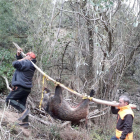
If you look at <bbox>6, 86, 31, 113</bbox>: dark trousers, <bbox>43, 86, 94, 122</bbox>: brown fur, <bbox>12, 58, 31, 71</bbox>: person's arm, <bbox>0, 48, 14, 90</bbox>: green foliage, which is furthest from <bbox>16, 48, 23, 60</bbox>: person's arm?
<bbox>0, 48, 14, 90</bbox>: green foliage

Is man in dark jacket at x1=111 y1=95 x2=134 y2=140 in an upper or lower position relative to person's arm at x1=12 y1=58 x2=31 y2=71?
lower

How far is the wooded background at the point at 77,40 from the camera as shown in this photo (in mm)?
6062

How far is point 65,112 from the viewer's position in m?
4.83

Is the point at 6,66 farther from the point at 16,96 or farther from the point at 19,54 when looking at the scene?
the point at 16,96

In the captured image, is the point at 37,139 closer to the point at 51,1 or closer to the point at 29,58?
the point at 29,58

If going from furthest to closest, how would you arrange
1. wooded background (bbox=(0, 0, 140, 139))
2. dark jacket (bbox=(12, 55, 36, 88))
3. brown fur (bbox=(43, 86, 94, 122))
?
1. wooded background (bbox=(0, 0, 140, 139))
2. dark jacket (bbox=(12, 55, 36, 88))
3. brown fur (bbox=(43, 86, 94, 122))

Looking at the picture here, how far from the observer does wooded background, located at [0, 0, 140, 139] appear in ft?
19.9

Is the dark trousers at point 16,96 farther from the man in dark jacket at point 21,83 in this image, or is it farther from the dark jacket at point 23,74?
the dark jacket at point 23,74

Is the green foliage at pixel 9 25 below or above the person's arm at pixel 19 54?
above

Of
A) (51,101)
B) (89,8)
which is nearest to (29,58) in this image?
(51,101)

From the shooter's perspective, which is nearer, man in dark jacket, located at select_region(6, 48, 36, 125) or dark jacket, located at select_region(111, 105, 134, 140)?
dark jacket, located at select_region(111, 105, 134, 140)

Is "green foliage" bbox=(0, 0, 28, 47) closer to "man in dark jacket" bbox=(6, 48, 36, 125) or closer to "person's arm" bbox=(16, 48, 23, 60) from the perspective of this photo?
"person's arm" bbox=(16, 48, 23, 60)

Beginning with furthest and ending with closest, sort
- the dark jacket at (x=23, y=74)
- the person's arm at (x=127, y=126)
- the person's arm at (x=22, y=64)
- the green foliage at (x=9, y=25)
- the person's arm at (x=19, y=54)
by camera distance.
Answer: the green foliage at (x=9, y=25) → the person's arm at (x=19, y=54) → the dark jacket at (x=23, y=74) → the person's arm at (x=22, y=64) → the person's arm at (x=127, y=126)

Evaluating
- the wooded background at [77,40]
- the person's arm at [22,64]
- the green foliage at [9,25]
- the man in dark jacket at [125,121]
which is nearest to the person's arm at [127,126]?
the man in dark jacket at [125,121]
